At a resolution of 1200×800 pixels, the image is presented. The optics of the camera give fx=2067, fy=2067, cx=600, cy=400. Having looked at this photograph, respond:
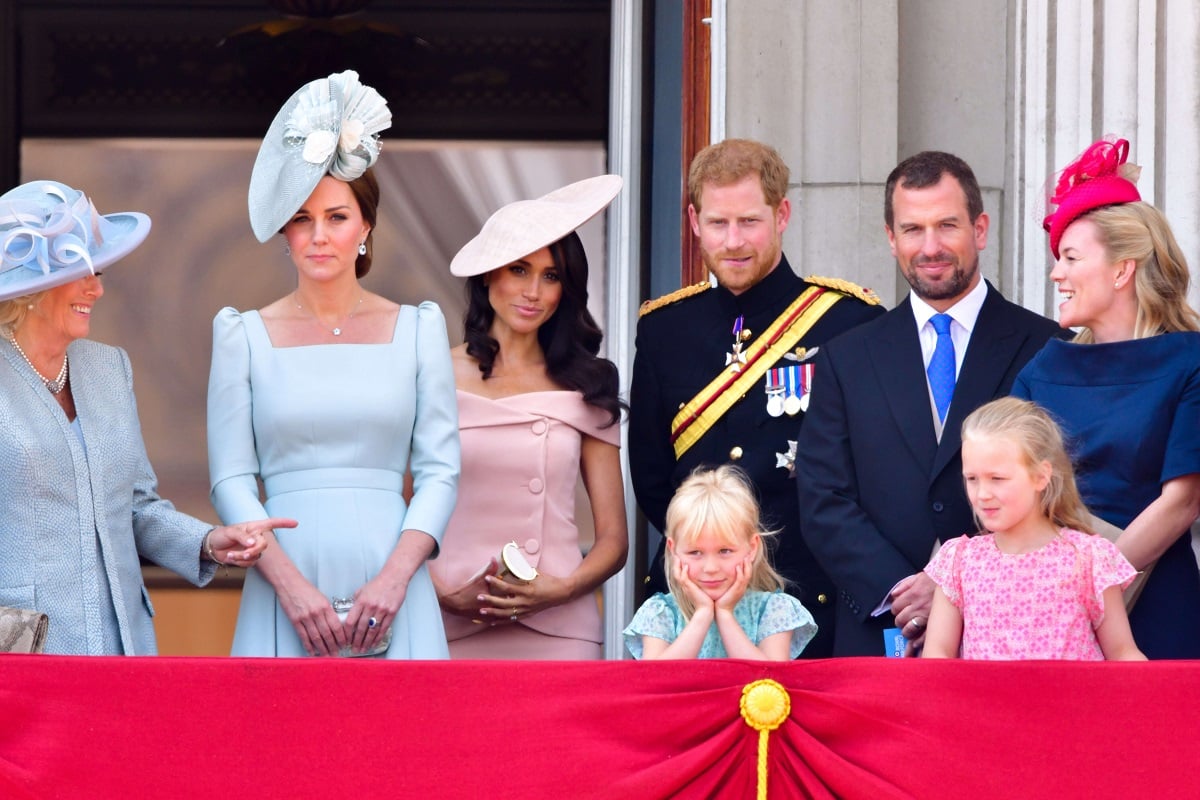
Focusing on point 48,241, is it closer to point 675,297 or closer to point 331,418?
point 331,418

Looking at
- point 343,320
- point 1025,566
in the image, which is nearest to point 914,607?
point 1025,566

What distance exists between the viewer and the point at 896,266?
16.9ft

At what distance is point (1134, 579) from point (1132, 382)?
0.36 metres

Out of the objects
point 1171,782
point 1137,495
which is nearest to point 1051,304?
point 1137,495

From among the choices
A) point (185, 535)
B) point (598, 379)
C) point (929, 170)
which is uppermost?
point (929, 170)

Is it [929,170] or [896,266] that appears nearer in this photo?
[929,170]

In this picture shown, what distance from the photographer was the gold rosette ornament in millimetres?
3076

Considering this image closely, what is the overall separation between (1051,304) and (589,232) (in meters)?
3.34

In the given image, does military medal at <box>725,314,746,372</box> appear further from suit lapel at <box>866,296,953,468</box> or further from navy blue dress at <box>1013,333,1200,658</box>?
navy blue dress at <box>1013,333,1200,658</box>

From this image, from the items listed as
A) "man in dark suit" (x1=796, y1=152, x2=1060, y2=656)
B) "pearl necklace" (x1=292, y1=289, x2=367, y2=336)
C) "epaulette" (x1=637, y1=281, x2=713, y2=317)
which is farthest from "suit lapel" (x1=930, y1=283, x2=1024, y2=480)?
"pearl necklace" (x1=292, y1=289, x2=367, y2=336)

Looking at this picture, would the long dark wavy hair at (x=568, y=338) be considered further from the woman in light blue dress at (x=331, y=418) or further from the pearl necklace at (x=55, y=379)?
the pearl necklace at (x=55, y=379)

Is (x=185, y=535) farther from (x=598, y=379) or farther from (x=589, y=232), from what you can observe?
(x=589, y=232)

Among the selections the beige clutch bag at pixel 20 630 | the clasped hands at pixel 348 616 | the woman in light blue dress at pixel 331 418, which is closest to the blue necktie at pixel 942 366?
the woman in light blue dress at pixel 331 418

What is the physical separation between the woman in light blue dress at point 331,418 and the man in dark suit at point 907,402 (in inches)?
28.4
